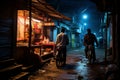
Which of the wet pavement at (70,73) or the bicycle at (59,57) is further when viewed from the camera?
the bicycle at (59,57)

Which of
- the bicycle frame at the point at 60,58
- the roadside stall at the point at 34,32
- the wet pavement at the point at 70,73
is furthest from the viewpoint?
the bicycle frame at the point at 60,58

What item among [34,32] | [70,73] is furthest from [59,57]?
[34,32]

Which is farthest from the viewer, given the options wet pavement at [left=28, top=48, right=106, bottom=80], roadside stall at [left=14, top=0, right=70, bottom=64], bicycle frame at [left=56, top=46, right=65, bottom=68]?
bicycle frame at [left=56, top=46, right=65, bottom=68]

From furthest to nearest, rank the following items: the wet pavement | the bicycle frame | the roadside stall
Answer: the bicycle frame → the roadside stall → the wet pavement

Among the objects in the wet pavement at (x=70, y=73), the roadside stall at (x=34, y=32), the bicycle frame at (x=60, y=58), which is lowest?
the wet pavement at (x=70, y=73)

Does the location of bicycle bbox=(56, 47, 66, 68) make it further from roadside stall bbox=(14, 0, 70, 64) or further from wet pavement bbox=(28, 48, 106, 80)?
roadside stall bbox=(14, 0, 70, 64)

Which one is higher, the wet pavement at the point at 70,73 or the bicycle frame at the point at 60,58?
the bicycle frame at the point at 60,58

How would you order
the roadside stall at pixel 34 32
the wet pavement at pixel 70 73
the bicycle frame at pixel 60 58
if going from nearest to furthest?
1. the wet pavement at pixel 70 73
2. the roadside stall at pixel 34 32
3. the bicycle frame at pixel 60 58

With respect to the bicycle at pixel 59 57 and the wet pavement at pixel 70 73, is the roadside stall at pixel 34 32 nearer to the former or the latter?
the wet pavement at pixel 70 73

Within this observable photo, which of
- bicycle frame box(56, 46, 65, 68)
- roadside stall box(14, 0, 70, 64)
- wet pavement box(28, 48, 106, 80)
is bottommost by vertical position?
wet pavement box(28, 48, 106, 80)

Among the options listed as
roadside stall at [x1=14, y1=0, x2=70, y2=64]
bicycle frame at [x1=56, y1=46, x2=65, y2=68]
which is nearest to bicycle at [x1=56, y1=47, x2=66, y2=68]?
bicycle frame at [x1=56, y1=46, x2=65, y2=68]

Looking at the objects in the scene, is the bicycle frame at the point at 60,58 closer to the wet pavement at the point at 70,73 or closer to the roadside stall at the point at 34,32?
the wet pavement at the point at 70,73

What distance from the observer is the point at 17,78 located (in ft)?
28.2

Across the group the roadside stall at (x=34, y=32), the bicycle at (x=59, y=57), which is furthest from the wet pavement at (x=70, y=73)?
the roadside stall at (x=34, y=32)
